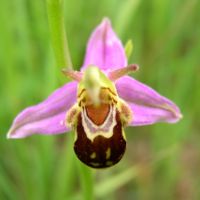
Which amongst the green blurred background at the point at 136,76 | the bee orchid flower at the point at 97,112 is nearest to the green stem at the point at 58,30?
the bee orchid flower at the point at 97,112

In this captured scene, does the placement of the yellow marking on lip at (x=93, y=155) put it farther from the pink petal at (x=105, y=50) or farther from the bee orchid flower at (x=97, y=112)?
the pink petal at (x=105, y=50)

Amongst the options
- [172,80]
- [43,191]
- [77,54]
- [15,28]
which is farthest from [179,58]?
[43,191]

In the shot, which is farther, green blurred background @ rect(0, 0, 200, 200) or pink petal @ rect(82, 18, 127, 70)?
green blurred background @ rect(0, 0, 200, 200)

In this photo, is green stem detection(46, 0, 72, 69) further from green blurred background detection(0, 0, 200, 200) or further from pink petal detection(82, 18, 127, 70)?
green blurred background detection(0, 0, 200, 200)

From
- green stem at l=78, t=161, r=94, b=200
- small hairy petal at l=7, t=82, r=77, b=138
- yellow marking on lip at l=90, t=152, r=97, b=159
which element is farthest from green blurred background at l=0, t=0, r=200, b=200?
yellow marking on lip at l=90, t=152, r=97, b=159

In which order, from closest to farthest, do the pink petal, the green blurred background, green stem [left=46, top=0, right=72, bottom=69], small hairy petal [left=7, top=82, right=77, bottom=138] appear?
green stem [left=46, top=0, right=72, bottom=69] → small hairy petal [left=7, top=82, right=77, bottom=138] → the pink petal → the green blurred background

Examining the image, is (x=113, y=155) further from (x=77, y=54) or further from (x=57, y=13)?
(x=77, y=54)

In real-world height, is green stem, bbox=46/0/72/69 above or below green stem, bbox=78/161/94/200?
above

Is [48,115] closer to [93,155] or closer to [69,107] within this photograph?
[69,107]
